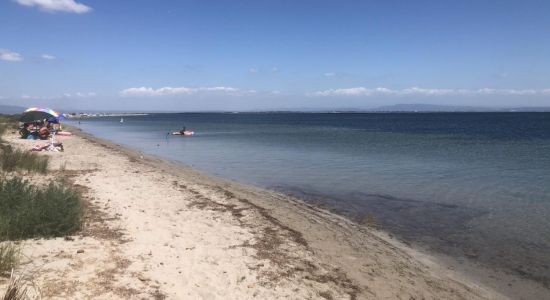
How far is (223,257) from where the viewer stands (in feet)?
24.1

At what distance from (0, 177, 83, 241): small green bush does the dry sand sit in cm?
27

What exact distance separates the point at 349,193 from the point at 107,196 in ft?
28.0

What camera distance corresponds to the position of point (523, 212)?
12906mm

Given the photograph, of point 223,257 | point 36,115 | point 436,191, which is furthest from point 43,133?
point 223,257

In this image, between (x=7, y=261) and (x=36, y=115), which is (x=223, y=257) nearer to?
(x=7, y=261)

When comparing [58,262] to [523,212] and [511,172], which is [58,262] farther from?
[511,172]

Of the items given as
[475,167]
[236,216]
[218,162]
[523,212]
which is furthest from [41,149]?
[475,167]

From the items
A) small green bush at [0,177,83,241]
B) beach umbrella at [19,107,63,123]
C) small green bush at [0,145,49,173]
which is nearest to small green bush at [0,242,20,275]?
small green bush at [0,177,83,241]

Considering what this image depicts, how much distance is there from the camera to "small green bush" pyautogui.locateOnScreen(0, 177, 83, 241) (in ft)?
23.2

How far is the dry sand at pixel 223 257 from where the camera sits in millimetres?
5961

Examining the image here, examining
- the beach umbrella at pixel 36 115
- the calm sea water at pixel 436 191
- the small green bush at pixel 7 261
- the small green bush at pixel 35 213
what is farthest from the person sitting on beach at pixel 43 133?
the small green bush at pixel 7 261

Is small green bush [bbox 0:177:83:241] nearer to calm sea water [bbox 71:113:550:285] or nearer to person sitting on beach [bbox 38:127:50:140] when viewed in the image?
calm sea water [bbox 71:113:550:285]

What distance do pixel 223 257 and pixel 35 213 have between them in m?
3.39

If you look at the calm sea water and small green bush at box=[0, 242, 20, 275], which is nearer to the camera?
small green bush at box=[0, 242, 20, 275]
